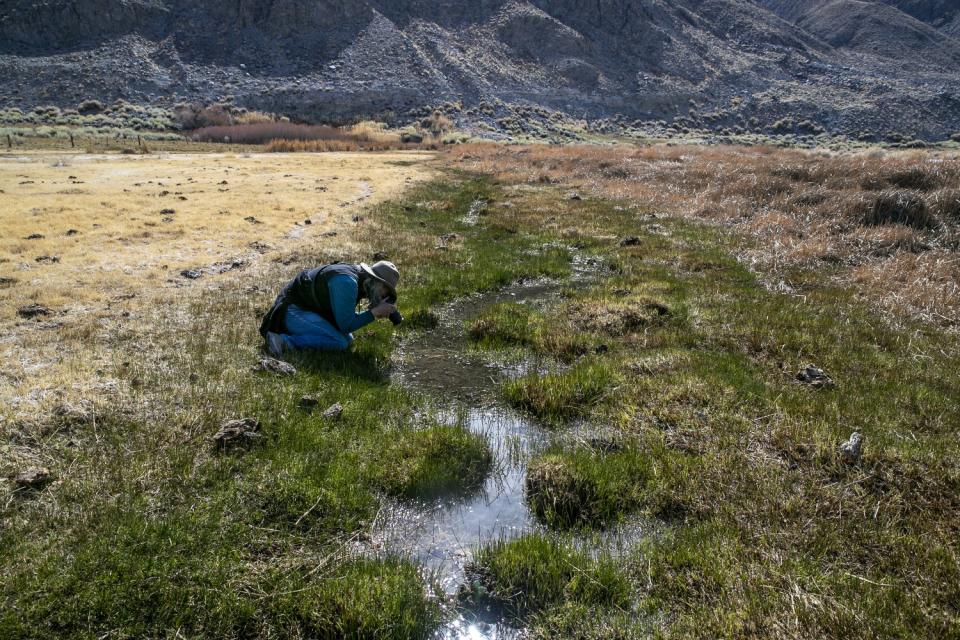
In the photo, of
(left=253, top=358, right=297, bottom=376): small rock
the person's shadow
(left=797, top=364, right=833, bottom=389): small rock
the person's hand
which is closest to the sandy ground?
(left=253, top=358, right=297, bottom=376): small rock

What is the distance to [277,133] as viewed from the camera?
71250mm

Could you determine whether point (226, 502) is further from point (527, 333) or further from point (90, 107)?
point (90, 107)

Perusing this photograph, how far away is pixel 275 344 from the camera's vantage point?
8.70 meters

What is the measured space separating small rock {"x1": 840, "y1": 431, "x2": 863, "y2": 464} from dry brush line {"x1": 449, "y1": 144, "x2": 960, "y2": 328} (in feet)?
20.7

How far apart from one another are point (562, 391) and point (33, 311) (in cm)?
1075

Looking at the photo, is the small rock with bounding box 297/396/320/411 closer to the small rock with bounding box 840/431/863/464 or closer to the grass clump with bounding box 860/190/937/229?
the small rock with bounding box 840/431/863/464

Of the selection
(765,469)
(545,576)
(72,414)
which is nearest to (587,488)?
(545,576)

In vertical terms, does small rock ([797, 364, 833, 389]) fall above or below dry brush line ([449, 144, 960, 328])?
below

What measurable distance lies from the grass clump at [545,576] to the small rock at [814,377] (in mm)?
5087

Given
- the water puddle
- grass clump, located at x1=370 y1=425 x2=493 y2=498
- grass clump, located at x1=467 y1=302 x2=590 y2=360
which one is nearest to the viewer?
the water puddle

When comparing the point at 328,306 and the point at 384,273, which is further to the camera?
the point at 328,306

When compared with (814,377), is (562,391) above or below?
below

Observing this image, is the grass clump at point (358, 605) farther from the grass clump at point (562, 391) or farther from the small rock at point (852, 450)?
the small rock at point (852, 450)

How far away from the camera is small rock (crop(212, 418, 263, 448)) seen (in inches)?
240
